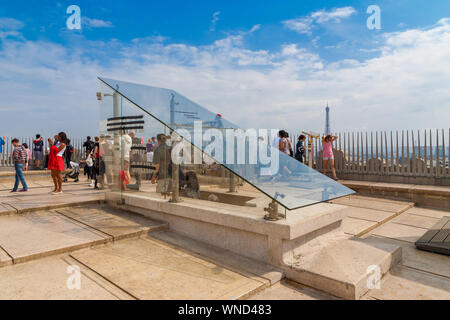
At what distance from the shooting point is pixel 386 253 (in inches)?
131

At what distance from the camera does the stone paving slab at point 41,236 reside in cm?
329

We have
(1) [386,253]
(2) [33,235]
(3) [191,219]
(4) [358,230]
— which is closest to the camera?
(1) [386,253]

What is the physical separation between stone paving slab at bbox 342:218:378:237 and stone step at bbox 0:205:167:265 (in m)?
3.09

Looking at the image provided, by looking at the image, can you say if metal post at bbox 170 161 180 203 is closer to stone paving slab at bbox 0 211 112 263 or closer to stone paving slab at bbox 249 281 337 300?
stone paving slab at bbox 0 211 112 263

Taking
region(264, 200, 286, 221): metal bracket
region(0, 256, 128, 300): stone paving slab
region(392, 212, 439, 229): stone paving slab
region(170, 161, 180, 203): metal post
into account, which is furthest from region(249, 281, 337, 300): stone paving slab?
region(392, 212, 439, 229): stone paving slab

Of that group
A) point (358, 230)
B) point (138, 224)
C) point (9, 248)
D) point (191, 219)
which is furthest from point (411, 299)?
point (9, 248)

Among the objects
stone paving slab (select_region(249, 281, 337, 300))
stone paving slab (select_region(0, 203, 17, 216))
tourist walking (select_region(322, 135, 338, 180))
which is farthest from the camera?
tourist walking (select_region(322, 135, 338, 180))

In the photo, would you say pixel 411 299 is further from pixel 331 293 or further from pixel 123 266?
pixel 123 266

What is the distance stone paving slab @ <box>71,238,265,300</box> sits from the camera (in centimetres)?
259

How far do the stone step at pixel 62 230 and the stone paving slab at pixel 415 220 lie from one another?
4.76 meters

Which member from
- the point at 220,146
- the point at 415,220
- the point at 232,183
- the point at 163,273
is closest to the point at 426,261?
the point at 415,220

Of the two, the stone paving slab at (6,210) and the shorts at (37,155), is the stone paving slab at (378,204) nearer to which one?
the stone paving slab at (6,210)

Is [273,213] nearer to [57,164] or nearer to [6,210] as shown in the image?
[6,210]

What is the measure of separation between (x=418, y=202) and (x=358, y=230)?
12.9 ft
